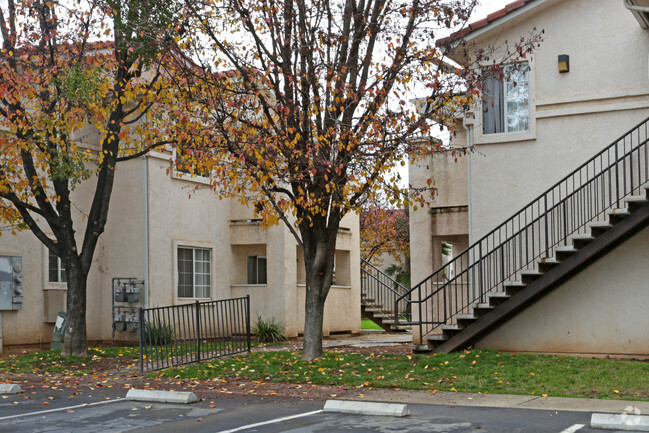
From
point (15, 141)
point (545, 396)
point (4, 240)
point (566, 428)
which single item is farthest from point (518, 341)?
point (4, 240)

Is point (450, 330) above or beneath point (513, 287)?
beneath

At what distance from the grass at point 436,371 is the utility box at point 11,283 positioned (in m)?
2.64

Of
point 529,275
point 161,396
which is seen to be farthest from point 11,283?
point 529,275

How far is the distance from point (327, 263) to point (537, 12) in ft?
22.0

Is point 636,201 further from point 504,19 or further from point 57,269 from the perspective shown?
Answer: point 57,269

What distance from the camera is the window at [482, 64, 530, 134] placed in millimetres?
17156

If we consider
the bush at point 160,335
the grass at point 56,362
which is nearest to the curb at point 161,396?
the bush at point 160,335

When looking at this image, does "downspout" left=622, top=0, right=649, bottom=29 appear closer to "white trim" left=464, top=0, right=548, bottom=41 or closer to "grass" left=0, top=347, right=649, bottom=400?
"white trim" left=464, top=0, right=548, bottom=41

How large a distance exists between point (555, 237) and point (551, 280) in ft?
4.39

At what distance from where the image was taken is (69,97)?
1499 centimetres

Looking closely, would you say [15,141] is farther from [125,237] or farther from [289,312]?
[289,312]

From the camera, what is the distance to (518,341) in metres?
16.3

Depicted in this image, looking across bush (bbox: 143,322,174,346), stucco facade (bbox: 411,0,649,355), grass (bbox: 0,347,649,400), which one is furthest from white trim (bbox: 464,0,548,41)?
bush (bbox: 143,322,174,346)

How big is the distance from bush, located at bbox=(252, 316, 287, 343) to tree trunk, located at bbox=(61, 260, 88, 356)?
6.34m
